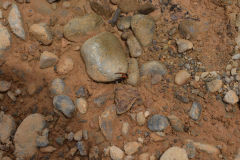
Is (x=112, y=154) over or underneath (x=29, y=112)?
underneath

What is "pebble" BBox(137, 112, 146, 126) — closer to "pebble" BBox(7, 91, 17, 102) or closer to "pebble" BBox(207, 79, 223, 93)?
"pebble" BBox(207, 79, 223, 93)

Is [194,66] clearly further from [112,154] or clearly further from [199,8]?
[112,154]

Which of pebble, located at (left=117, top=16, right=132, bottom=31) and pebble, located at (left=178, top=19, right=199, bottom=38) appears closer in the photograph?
pebble, located at (left=178, top=19, right=199, bottom=38)

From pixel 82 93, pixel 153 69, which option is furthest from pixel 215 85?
pixel 82 93

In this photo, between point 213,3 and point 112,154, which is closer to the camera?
point 112,154

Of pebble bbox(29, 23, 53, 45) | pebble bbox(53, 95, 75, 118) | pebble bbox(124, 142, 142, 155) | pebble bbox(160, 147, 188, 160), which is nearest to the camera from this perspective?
pebble bbox(160, 147, 188, 160)

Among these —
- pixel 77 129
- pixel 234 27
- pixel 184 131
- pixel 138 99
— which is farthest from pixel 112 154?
pixel 234 27

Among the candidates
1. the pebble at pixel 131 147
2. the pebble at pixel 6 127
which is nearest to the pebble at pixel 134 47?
the pebble at pixel 131 147

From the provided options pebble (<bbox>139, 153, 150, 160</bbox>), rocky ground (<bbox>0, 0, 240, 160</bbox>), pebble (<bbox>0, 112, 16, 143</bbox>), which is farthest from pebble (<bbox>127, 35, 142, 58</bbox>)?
pebble (<bbox>0, 112, 16, 143</bbox>)
